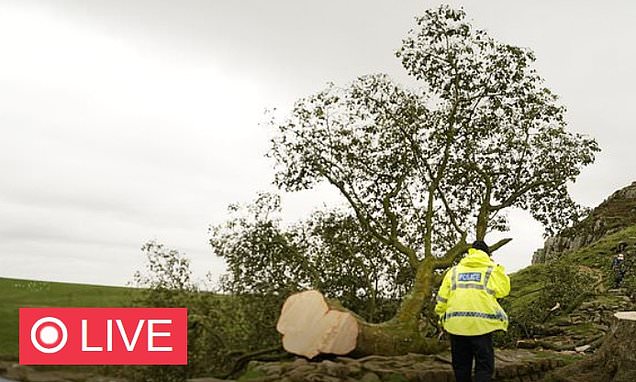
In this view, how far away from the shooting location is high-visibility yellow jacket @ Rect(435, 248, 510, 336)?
10531 mm

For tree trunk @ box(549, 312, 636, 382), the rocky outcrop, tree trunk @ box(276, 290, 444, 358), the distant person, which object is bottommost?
tree trunk @ box(549, 312, 636, 382)

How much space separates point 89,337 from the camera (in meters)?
12.6

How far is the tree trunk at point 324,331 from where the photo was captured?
13.1m

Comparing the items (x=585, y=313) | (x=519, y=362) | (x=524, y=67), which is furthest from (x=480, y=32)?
(x=585, y=313)

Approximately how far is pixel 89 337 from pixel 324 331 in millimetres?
3961

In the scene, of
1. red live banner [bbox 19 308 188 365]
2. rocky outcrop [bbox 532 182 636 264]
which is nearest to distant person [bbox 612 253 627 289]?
rocky outcrop [bbox 532 182 636 264]

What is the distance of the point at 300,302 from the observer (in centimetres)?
1350

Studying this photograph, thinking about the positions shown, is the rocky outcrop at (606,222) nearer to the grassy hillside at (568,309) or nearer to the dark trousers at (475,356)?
the grassy hillside at (568,309)

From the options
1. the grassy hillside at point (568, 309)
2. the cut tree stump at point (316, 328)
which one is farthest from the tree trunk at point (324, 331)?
the grassy hillside at point (568, 309)

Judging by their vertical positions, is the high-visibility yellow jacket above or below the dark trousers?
above

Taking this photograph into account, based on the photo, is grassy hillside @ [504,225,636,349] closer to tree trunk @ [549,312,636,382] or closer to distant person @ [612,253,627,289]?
distant person @ [612,253,627,289]

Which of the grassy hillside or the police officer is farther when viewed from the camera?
the grassy hillside

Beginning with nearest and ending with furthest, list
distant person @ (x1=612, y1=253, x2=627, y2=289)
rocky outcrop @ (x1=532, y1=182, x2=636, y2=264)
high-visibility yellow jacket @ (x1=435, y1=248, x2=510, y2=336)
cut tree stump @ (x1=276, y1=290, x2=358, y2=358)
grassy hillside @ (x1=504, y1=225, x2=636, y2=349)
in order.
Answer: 1. high-visibility yellow jacket @ (x1=435, y1=248, x2=510, y2=336)
2. cut tree stump @ (x1=276, y1=290, x2=358, y2=358)
3. grassy hillside @ (x1=504, y1=225, x2=636, y2=349)
4. distant person @ (x1=612, y1=253, x2=627, y2=289)
5. rocky outcrop @ (x1=532, y1=182, x2=636, y2=264)

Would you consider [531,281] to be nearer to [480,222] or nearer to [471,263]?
[480,222]
